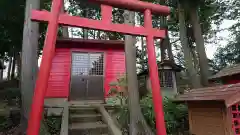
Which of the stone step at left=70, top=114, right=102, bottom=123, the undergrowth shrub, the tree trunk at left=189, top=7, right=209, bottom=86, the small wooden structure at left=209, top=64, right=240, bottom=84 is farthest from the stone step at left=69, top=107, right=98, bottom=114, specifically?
the small wooden structure at left=209, top=64, right=240, bottom=84

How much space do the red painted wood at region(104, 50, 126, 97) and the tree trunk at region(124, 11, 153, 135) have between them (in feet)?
11.1

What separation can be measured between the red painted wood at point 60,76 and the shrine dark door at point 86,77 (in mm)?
240

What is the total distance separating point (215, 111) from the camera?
4988mm

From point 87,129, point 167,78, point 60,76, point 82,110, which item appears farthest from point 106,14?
point 167,78

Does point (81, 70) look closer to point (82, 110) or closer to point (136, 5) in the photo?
point (82, 110)

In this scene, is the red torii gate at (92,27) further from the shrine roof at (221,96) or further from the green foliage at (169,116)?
the green foliage at (169,116)

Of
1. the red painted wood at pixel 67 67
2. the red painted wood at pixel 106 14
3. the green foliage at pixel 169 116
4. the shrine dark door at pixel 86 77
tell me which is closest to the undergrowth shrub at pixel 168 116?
the green foliage at pixel 169 116

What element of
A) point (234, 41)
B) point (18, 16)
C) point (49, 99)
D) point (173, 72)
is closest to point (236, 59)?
point (234, 41)

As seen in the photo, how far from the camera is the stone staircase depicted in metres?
5.56

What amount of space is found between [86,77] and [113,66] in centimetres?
149

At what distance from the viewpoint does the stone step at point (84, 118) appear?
6145mm

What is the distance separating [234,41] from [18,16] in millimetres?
18313

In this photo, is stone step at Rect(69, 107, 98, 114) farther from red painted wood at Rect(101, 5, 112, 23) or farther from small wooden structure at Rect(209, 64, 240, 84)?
small wooden structure at Rect(209, 64, 240, 84)

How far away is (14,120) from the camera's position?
6.67 m
